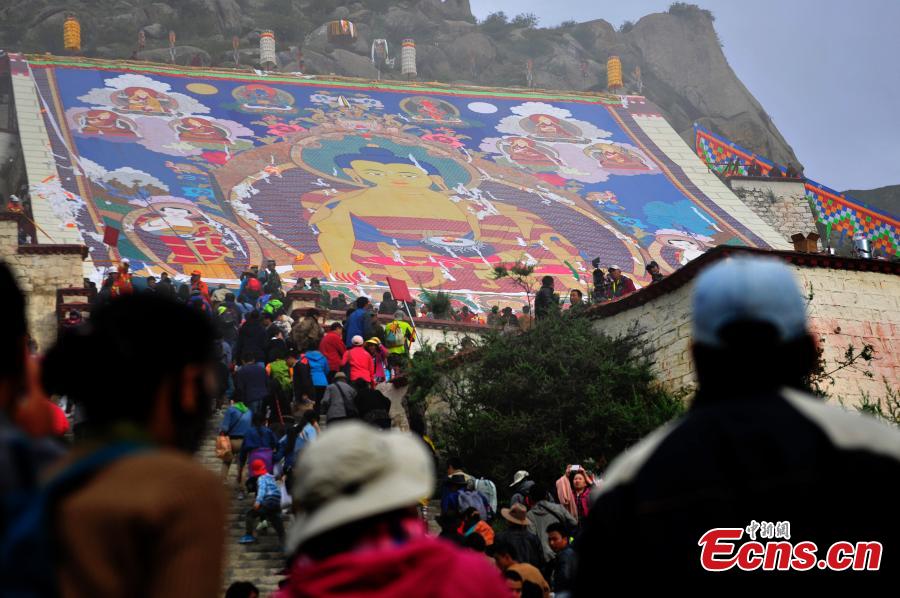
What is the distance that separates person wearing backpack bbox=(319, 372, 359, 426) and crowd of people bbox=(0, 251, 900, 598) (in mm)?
9440

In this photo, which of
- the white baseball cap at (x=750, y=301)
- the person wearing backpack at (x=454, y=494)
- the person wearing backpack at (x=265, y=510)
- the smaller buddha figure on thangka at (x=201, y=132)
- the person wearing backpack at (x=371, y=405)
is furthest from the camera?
Answer: the smaller buddha figure on thangka at (x=201, y=132)

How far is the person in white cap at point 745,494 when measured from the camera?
8.14ft

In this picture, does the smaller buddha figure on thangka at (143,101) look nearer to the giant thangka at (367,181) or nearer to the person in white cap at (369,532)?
the giant thangka at (367,181)

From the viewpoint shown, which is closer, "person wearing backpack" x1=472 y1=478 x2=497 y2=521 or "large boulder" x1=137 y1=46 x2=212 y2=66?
"person wearing backpack" x1=472 y1=478 x2=497 y2=521

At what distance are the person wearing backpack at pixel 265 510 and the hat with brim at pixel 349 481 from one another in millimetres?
7821

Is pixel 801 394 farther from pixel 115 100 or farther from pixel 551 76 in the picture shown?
pixel 551 76

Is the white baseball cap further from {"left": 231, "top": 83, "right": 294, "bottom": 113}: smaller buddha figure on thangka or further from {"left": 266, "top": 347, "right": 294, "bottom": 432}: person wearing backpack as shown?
{"left": 231, "top": 83, "right": 294, "bottom": 113}: smaller buddha figure on thangka

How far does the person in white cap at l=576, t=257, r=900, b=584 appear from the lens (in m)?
2.48

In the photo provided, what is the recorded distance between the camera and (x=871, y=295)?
15.1 meters

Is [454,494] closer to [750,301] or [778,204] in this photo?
[750,301]

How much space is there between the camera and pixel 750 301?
2.64 m

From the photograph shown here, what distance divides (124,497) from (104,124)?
28.5 metres

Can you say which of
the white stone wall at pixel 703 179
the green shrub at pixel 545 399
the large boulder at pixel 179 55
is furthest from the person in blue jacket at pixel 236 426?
the large boulder at pixel 179 55

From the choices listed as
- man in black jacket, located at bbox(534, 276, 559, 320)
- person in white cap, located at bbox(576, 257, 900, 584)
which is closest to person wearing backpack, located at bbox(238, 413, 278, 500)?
man in black jacket, located at bbox(534, 276, 559, 320)
